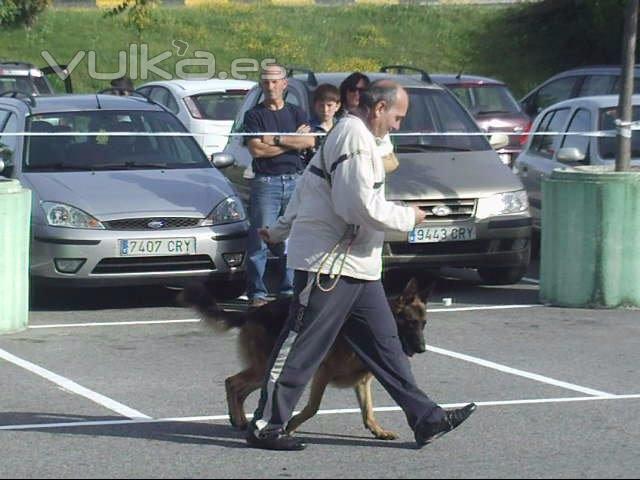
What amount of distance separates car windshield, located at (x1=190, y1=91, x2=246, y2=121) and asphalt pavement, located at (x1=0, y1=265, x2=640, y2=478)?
27.8 feet

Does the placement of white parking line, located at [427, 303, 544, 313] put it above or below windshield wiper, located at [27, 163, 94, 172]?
below

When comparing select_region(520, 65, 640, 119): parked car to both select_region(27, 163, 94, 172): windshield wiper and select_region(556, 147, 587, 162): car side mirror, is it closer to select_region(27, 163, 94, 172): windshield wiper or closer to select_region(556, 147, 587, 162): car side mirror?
select_region(556, 147, 587, 162): car side mirror

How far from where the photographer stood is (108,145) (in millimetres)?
12508

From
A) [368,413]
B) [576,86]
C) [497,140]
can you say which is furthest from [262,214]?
[576,86]

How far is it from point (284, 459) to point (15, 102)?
6.96 m

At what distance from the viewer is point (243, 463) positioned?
684 centimetres

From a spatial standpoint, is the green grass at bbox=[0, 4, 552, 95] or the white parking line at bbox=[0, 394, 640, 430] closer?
the white parking line at bbox=[0, 394, 640, 430]

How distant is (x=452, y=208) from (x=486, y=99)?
11.3 m

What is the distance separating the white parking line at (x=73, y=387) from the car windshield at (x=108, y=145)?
2633 millimetres

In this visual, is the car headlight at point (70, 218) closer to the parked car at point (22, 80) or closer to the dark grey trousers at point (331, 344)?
the dark grey trousers at point (331, 344)

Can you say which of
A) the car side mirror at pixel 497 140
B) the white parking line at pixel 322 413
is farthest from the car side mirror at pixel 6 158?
the white parking line at pixel 322 413

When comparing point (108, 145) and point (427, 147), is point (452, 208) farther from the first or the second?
point (108, 145)

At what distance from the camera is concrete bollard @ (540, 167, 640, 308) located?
11508 millimetres

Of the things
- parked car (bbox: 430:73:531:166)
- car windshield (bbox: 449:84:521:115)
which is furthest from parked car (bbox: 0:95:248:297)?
car windshield (bbox: 449:84:521:115)
